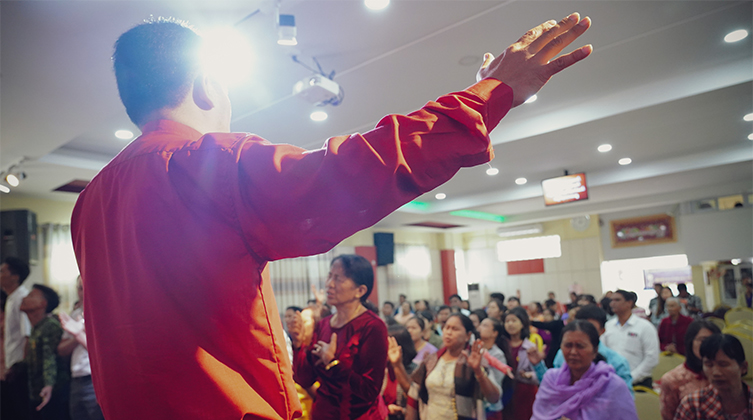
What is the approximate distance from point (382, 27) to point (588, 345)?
98.1 inches

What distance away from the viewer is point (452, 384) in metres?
2.96

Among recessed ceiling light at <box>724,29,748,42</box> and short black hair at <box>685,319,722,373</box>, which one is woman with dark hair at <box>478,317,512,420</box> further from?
recessed ceiling light at <box>724,29,748,42</box>

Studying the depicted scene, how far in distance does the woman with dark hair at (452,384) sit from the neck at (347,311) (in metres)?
0.83

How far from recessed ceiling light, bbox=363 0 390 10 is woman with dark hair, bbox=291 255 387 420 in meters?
1.67

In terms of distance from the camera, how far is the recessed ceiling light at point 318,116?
5027 millimetres

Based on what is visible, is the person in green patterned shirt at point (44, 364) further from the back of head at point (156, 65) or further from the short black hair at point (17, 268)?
the back of head at point (156, 65)

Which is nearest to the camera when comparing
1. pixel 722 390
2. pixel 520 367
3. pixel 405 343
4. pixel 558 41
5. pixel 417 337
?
pixel 558 41

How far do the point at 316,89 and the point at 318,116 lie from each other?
1.51 m

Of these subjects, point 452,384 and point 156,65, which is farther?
point 452,384

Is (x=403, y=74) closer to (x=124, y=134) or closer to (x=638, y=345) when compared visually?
(x=124, y=134)

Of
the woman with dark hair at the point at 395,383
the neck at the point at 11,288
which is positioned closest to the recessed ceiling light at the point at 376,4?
the woman with dark hair at the point at 395,383

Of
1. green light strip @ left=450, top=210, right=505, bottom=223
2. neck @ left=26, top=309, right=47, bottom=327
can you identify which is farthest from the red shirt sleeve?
green light strip @ left=450, top=210, right=505, bottom=223

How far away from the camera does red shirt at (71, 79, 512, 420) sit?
0.57m

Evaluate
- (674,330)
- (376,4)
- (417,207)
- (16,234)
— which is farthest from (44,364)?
(417,207)
